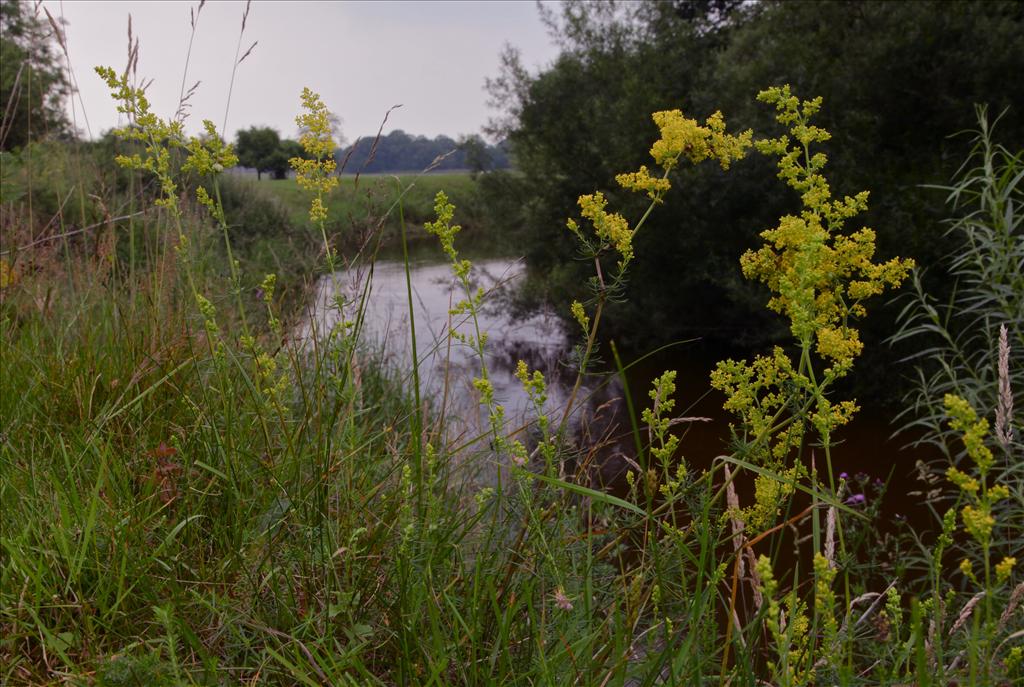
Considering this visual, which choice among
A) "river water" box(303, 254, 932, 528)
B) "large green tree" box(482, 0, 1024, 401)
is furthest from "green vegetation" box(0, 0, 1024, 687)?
"large green tree" box(482, 0, 1024, 401)

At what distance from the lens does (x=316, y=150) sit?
239 centimetres

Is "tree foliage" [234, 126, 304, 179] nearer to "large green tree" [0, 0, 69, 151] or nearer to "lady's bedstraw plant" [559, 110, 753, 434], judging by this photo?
"large green tree" [0, 0, 69, 151]

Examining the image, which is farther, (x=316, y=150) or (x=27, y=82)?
(x=27, y=82)

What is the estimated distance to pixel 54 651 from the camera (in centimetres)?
171

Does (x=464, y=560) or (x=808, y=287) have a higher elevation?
(x=808, y=287)

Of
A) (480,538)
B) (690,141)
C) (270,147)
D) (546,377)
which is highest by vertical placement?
(270,147)

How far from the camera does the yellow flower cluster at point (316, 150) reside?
237 centimetres

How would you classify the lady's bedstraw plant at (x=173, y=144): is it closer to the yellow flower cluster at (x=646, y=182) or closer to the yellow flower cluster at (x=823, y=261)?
the yellow flower cluster at (x=646, y=182)

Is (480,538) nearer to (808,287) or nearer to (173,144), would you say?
(808,287)

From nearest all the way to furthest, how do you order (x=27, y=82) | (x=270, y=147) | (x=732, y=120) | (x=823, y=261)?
(x=823, y=261) < (x=27, y=82) < (x=732, y=120) < (x=270, y=147)

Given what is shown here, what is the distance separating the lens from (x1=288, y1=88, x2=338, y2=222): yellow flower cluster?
7.79 ft

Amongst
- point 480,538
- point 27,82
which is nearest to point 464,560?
point 480,538

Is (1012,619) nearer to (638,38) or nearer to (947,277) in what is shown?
(947,277)

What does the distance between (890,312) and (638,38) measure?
589cm
